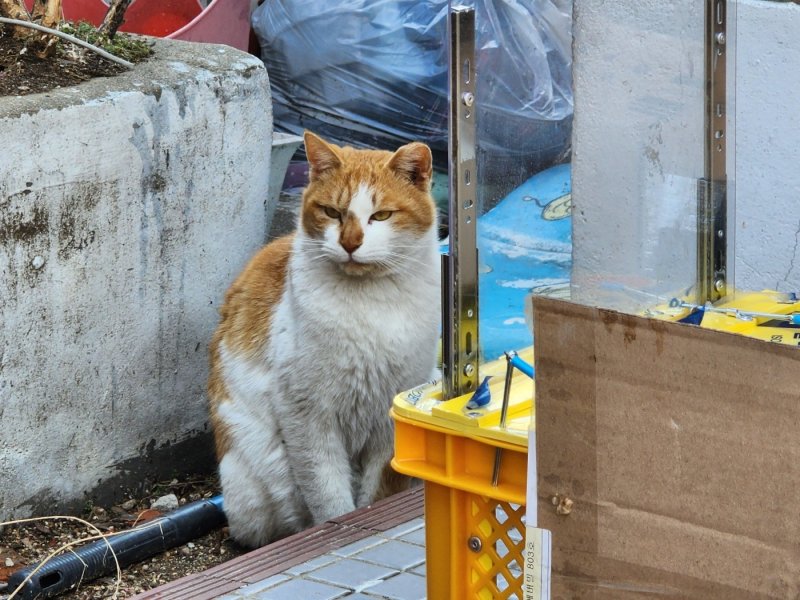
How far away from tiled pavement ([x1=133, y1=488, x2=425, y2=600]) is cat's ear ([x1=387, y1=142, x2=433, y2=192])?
0.82 metres

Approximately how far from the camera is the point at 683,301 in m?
1.85

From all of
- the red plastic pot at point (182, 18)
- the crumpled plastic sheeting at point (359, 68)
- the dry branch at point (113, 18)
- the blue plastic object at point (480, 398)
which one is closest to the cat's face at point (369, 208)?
the dry branch at point (113, 18)

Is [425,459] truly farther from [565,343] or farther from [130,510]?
[130,510]

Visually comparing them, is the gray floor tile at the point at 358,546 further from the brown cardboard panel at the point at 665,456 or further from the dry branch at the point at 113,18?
the dry branch at the point at 113,18

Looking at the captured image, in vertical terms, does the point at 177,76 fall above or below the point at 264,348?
above

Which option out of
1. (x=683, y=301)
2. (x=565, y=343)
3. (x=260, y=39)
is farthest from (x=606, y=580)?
(x=260, y=39)

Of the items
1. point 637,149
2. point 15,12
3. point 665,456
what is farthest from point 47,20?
point 665,456

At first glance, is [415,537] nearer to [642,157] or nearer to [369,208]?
[369,208]

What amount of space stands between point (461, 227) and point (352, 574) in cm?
102

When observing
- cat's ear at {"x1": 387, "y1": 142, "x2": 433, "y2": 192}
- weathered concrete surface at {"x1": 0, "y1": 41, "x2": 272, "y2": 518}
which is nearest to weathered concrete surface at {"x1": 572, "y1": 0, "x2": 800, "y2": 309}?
cat's ear at {"x1": 387, "y1": 142, "x2": 433, "y2": 192}

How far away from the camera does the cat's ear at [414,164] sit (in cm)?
277

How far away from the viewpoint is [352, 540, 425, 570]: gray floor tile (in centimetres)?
250

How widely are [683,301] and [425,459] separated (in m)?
0.50

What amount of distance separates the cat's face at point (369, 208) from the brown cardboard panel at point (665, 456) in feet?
4.72
